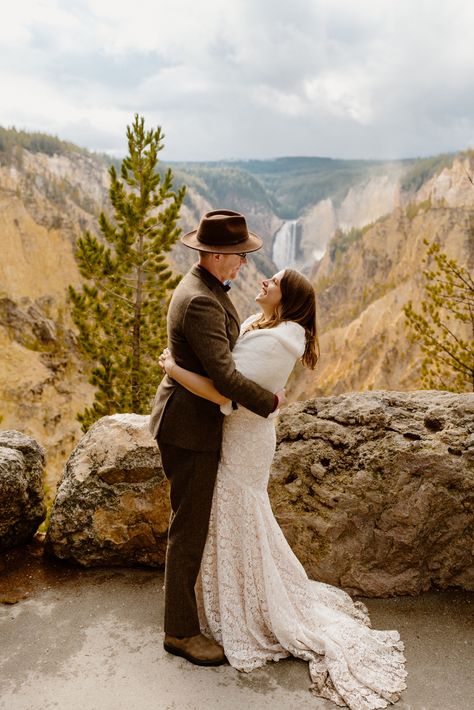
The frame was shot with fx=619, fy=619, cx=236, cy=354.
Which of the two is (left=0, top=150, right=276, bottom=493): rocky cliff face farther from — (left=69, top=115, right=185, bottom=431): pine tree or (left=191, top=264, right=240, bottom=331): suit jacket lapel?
(left=191, top=264, right=240, bottom=331): suit jacket lapel

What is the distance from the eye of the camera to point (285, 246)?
178375 mm

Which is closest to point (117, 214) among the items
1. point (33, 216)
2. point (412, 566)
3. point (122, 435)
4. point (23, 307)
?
point (122, 435)

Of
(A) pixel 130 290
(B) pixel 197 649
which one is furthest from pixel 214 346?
(A) pixel 130 290

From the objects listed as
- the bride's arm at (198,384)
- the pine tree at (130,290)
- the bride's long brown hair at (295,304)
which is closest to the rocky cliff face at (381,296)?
the pine tree at (130,290)

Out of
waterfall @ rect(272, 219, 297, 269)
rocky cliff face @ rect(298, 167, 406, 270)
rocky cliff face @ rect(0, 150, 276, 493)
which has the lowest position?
rocky cliff face @ rect(0, 150, 276, 493)

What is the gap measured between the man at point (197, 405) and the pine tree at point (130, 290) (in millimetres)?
12357

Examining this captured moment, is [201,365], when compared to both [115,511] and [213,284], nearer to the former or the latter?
[213,284]

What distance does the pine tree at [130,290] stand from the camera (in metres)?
15.4

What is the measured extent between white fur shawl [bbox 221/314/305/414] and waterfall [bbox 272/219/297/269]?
6171 inches

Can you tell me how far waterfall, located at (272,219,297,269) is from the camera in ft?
541

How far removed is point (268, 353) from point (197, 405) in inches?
17.7

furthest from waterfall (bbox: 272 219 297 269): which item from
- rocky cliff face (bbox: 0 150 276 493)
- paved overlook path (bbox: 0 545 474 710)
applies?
paved overlook path (bbox: 0 545 474 710)

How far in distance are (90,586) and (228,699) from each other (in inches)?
56.8

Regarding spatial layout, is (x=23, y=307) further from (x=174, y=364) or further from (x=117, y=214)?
(x=174, y=364)
